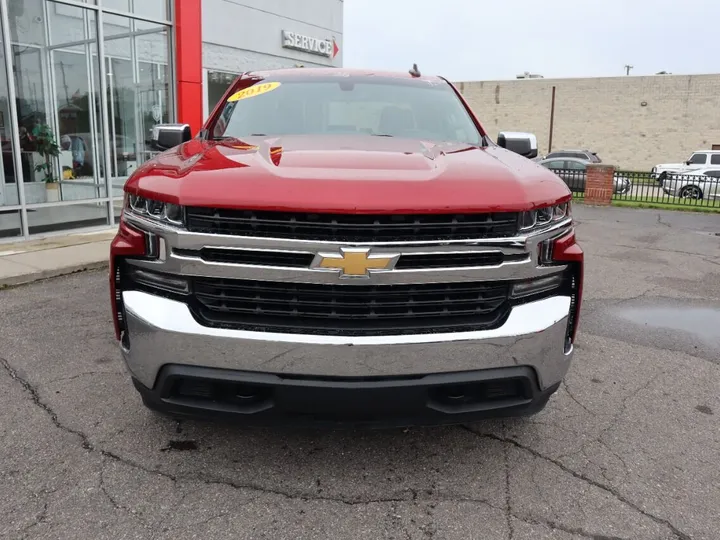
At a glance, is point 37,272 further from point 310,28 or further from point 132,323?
point 310,28

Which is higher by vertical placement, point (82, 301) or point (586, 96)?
point (586, 96)

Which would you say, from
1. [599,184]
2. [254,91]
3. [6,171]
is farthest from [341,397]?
[599,184]

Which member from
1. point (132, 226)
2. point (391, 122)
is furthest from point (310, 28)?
point (132, 226)

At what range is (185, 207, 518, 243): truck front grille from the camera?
2.27 metres

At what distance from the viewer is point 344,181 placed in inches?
92.0

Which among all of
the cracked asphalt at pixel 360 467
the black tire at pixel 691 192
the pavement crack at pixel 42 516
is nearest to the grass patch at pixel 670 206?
the black tire at pixel 691 192

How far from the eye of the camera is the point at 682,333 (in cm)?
515

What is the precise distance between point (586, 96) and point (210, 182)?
4432 centimetres

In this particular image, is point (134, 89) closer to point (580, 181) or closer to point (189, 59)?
point (189, 59)

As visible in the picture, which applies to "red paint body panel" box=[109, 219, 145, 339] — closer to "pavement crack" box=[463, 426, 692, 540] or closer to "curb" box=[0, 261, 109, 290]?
"pavement crack" box=[463, 426, 692, 540]

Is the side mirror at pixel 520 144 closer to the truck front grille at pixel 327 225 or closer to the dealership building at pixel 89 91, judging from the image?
the truck front grille at pixel 327 225

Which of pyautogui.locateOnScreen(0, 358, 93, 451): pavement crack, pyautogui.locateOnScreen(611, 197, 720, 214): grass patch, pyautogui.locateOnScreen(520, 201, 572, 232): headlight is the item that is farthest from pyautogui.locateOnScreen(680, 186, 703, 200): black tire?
pyautogui.locateOnScreen(0, 358, 93, 451): pavement crack

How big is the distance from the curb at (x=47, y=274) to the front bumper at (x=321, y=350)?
4.59 m

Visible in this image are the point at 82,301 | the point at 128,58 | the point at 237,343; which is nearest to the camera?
the point at 237,343
